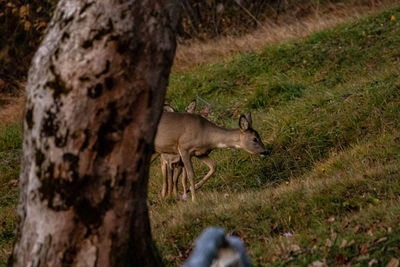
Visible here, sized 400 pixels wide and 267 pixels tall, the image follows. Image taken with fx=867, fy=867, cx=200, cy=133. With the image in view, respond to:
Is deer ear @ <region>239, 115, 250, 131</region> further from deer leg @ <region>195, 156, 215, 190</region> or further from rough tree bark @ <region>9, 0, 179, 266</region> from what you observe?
rough tree bark @ <region>9, 0, 179, 266</region>

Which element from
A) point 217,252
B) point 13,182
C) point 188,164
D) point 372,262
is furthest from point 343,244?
point 13,182

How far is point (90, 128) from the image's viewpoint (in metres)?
4.74

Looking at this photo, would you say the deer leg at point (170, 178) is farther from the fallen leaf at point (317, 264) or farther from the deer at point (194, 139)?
the fallen leaf at point (317, 264)

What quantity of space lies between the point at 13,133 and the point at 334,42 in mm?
5913

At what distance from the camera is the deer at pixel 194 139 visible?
10.6 meters

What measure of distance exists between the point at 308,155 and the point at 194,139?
1557mm

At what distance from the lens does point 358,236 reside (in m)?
6.25

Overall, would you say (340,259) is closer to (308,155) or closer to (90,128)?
(90,128)

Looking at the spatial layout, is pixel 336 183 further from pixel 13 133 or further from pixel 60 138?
pixel 13 133

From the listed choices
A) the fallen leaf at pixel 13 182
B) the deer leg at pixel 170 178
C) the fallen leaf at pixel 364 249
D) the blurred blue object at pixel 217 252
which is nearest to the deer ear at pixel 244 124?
→ the deer leg at pixel 170 178

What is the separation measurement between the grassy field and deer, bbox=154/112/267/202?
1.18 feet

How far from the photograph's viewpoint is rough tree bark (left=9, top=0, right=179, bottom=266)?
4750mm

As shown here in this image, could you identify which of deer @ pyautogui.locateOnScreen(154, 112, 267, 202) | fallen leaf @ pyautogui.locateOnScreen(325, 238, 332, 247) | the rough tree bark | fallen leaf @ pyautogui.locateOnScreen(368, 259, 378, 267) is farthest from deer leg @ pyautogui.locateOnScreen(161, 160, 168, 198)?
the rough tree bark

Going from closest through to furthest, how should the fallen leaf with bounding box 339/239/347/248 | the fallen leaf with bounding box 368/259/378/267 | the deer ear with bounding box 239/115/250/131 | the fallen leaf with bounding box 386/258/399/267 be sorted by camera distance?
the fallen leaf with bounding box 386/258/399/267 → the fallen leaf with bounding box 368/259/378/267 → the fallen leaf with bounding box 339/239/347/248 → the deer ear with bounding box 239/115/250/131
